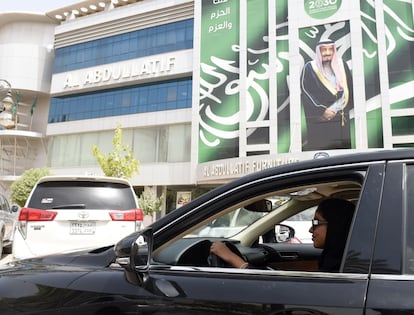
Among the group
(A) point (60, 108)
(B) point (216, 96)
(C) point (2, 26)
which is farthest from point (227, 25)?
(C) point (2, 26)

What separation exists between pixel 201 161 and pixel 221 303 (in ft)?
87.6

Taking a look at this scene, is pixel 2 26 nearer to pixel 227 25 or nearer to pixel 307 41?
pixel 227 25

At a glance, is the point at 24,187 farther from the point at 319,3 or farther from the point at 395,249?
the point at 395,249

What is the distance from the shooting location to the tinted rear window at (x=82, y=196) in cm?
496

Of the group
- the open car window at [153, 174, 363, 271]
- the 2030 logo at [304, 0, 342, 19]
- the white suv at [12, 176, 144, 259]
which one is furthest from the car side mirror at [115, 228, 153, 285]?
the 2030 logo at [304, 0, 342, 19]

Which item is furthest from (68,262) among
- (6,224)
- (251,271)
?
(6,224)

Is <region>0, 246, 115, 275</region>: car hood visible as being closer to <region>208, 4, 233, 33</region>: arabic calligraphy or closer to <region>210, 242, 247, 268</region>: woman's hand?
<region>210, 242, 247, 268</region>: woman's hand

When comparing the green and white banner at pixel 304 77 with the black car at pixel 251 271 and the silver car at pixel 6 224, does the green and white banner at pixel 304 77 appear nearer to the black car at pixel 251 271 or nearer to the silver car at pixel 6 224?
the silver car at pixel 6 224

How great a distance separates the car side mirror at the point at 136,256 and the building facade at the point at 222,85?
21.3m

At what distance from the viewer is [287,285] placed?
139cm

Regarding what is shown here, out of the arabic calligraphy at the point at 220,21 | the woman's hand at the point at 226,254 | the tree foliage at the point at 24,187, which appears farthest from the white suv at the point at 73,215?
the tree foliage at the point at 24,187

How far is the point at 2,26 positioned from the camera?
39.5 m

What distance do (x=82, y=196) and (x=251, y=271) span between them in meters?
3.96

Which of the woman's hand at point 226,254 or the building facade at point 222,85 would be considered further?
the building facade at point 222,85
